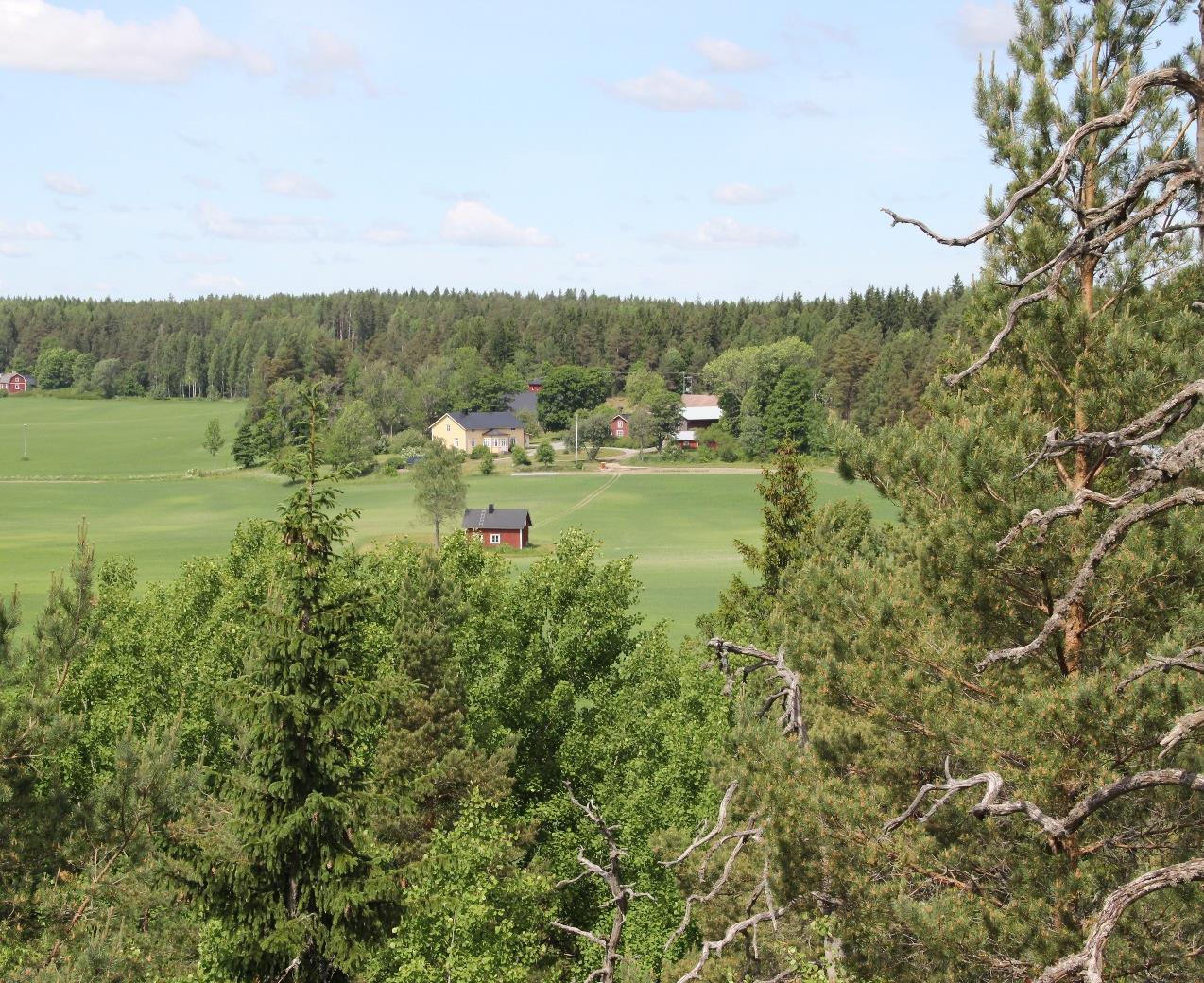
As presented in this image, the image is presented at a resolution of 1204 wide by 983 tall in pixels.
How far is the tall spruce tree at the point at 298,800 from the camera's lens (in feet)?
44.8

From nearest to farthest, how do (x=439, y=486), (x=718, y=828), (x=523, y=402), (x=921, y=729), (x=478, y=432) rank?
(x=921, y=729)
(x=718, y=828)
(x=439, y=486)
(x=478, y=432)
(x=523, y=402)

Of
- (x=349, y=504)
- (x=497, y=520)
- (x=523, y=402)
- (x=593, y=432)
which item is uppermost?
(x=523, y=402)

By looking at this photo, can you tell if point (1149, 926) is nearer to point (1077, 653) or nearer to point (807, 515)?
point (1077, 653)

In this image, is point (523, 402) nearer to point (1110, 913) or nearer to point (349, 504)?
point (349, 504)

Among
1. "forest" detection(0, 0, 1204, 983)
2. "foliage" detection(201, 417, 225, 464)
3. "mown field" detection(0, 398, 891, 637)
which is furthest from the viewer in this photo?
"foliage" detection(201, 417, 225, 464)

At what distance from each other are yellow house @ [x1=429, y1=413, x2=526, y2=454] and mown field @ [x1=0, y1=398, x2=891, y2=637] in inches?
704

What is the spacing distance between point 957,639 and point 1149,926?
2.96m

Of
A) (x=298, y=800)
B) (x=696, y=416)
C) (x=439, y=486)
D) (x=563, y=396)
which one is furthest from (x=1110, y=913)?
(x=696, y=416)

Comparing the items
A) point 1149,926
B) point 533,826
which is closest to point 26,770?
point 533,826

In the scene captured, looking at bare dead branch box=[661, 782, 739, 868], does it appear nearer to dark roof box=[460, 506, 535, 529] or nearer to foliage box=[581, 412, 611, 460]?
dark roof box=[460, 506, 535, 529]

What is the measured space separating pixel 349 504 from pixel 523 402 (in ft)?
207

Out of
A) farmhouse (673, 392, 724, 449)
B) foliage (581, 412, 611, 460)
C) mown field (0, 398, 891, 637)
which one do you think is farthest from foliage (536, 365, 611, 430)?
mown field (0, 398, 891, 637)

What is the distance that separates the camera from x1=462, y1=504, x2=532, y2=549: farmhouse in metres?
78.4

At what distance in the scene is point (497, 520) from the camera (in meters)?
79.2
